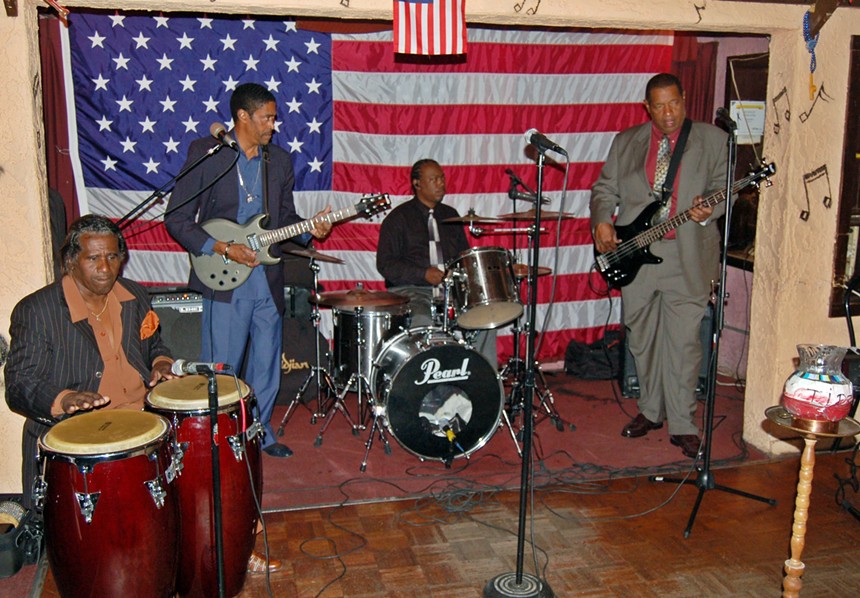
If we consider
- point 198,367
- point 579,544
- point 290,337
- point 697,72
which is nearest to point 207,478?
point 198,367

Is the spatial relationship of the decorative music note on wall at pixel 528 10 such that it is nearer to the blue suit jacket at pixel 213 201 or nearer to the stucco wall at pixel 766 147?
the stucco wall at pixel 766 147

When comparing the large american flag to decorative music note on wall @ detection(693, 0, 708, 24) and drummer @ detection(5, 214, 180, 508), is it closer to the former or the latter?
decorative music note on wall @ detection(693, 0, 708, 24)

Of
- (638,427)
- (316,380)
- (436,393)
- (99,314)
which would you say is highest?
(99,314)

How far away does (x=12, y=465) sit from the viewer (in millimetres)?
4004

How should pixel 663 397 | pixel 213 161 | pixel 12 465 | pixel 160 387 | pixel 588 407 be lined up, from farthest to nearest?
pixel 588 407
pixel 663 397
pixel 213 161
pixel 12 465
pixel 160 387

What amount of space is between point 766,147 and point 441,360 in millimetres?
2390

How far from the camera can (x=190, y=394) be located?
3193mm

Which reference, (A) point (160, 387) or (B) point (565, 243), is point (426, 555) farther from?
(B) point (565, 243)

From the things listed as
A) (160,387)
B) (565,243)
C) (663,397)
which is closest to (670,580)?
(663,397)

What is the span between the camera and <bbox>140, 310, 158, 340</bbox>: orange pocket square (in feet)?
11.9

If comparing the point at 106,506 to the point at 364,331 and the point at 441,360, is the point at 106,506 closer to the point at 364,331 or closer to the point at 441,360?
the point at 441,360

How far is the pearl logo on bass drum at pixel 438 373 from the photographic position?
14.9ft

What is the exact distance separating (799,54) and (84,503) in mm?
4366

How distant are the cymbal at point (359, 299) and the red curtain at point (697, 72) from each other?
318 centimetres
